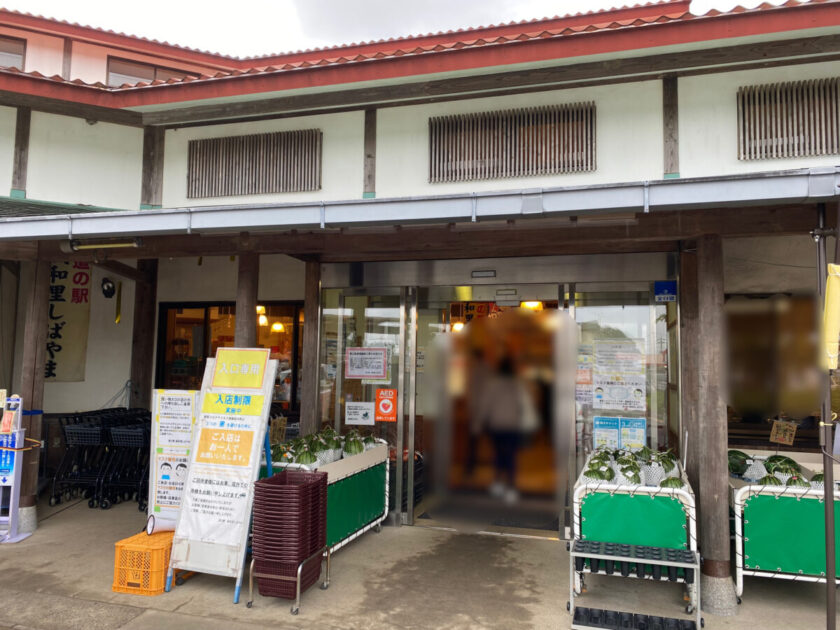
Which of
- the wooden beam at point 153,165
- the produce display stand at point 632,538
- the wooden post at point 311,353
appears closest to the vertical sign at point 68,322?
the wooden beam at point 153,165

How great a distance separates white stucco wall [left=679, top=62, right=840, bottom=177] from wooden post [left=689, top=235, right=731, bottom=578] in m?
1.21

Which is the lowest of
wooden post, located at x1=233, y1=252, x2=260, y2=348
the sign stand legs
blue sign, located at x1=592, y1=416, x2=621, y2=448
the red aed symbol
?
the sign stand legs

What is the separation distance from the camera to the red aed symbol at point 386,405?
24.4 feet

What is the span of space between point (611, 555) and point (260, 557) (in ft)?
9.38

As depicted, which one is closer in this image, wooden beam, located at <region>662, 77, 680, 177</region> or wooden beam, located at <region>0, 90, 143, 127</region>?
wooden beam, located at <region>662, 77, 680, 177</region>

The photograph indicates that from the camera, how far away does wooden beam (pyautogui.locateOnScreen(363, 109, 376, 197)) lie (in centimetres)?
685

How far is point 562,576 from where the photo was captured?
563cm

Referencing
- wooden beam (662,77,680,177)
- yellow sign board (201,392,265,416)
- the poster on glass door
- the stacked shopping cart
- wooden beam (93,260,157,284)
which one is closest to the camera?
yellow sign board (201,392,265,416)

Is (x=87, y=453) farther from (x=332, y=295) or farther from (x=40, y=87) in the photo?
(x=40, y=87)

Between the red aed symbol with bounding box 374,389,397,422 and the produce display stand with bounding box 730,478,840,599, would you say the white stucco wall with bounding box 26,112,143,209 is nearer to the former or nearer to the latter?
the red aed symbol with bounding box 374,389,397,422

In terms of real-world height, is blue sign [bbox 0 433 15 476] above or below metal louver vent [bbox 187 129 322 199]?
below

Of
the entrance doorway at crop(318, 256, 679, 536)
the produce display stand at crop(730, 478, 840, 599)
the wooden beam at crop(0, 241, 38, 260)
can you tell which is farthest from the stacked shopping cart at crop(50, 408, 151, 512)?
the produce display stand at crop(730, 478, 840, 599)

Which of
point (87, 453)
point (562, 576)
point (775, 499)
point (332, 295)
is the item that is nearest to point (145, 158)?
point (332, 295)

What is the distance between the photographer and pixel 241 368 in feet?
18.2
